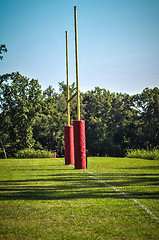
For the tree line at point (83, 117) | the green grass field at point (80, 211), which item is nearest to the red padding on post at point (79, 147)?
the green grass field at point (80, 211)

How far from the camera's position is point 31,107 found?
35.3 m

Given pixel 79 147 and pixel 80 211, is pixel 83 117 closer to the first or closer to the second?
pixel 79 147

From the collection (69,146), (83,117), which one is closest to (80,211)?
(69,146)

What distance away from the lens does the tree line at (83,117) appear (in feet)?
115

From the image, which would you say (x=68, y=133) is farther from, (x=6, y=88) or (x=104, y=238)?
(x=6, y=88)

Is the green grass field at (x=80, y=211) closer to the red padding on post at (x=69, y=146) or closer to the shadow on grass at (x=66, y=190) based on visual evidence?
the shadow on grass at (x=66, y=190)

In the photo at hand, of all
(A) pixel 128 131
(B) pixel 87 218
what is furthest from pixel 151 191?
(A) pixel 128 131

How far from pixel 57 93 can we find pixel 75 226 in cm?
4384

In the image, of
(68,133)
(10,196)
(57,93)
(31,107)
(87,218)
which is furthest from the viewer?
(57,93)

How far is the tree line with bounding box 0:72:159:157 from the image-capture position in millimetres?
34969

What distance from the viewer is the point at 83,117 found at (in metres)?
44.5

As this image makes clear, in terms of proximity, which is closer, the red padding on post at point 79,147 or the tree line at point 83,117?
the red padding on post at point 79,147

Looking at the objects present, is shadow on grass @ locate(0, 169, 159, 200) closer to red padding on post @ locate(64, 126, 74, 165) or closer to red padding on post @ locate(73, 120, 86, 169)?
red padding on post @ locate(73, 120, 86, 169)

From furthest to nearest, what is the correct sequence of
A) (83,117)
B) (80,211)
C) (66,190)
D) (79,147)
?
1. (83,117)
2. (79,147)
3. (66,190)
4. (80,211)
